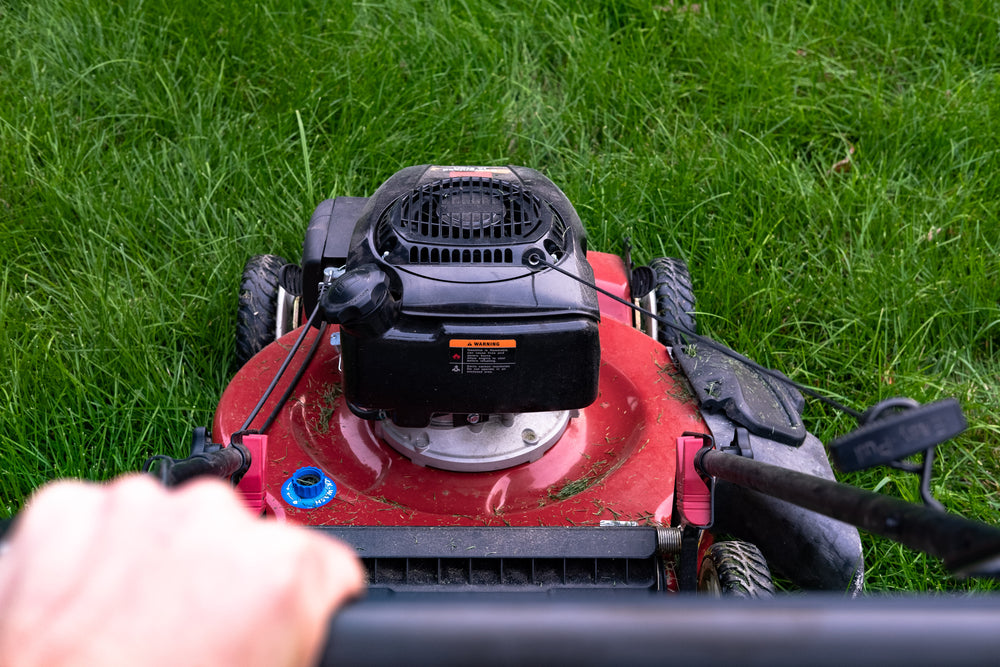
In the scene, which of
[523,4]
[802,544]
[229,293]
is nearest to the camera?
[802,544]

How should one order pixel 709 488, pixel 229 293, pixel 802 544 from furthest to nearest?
1. pixel 229 293
2. pixel 802 544
3. pixel 709 488

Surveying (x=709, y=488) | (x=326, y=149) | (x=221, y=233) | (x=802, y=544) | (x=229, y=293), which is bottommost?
(x=802, y=544)

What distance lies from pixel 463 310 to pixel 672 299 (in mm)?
857

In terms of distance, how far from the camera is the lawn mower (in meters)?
1.45

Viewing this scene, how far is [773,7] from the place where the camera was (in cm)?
329

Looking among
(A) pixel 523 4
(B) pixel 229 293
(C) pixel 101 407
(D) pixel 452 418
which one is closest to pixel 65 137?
(B) pixel 229 293

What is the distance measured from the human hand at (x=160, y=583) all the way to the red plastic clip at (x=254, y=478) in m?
0.88

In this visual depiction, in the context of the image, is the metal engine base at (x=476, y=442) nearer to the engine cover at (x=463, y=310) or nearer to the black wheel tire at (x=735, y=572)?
the engine cover at (x=463, y=310)

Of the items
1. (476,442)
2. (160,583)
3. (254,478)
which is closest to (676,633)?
(160,583)

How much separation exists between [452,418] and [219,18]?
6.24 feet

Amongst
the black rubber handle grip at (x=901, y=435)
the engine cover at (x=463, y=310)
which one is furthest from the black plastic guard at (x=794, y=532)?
the black rubber handle grip at (x=901, y=435)

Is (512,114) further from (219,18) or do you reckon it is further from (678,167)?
(219,18)

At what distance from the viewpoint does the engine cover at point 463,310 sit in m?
1.45

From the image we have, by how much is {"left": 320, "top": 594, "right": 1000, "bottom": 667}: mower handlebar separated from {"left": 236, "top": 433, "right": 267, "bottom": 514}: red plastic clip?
93 cm
